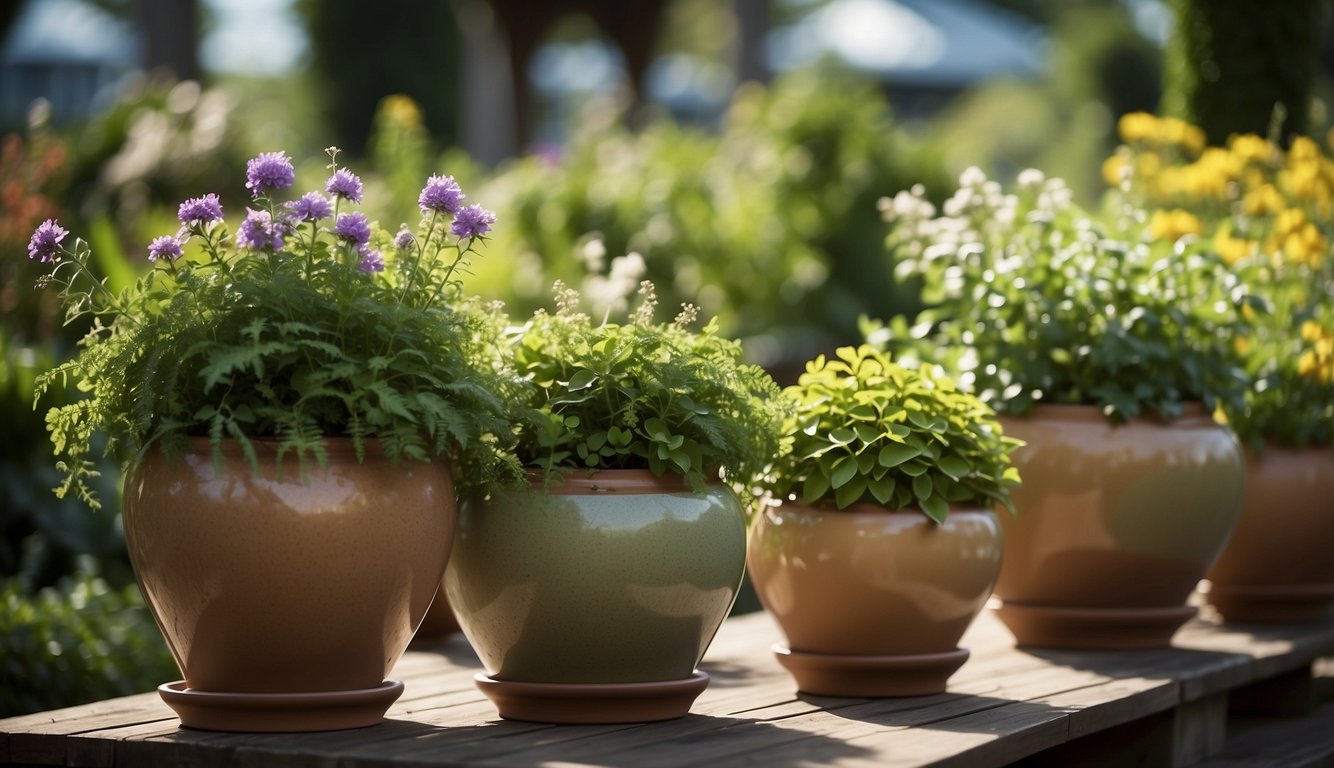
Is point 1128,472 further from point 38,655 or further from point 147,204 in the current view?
point 147,204

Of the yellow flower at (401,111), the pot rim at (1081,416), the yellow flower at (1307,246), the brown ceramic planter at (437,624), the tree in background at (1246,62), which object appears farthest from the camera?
the yellow flower at (401,111)

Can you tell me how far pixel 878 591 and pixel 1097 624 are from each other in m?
0.92

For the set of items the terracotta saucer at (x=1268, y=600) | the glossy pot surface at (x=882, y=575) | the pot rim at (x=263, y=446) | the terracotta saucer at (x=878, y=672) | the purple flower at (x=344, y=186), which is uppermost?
the purple flower at (x=344, y=186)

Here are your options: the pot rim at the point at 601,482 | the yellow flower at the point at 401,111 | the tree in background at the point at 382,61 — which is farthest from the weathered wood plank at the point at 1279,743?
the tree in background at the point at 382,61

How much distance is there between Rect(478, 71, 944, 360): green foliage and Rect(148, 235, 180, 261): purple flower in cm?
600

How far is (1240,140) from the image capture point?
15.5 feet

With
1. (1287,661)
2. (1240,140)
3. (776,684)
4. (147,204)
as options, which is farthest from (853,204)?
(776,684)

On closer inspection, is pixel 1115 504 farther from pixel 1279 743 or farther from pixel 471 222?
pixel 471 222

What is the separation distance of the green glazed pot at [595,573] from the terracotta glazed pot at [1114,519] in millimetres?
1117

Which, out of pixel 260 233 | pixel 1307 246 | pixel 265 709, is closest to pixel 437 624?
pixel 265 709

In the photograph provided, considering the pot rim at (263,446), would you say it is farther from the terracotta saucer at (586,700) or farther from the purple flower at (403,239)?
the terracotta saucer at (586,700)

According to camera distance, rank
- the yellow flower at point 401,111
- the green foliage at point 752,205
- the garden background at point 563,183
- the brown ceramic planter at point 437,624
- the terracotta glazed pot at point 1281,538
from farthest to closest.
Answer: the green foliage at point 752,205 → the yellow flower at point 401,111 → the garden background at point 563,183 → the terracotta glazed pot at point 1281,538 → the brown ceramic planter at point 437,624

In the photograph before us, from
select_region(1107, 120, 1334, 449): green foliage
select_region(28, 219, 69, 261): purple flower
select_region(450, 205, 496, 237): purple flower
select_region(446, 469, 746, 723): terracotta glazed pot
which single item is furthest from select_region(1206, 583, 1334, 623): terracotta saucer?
select_region(28, 219, 69, 261): purple flower

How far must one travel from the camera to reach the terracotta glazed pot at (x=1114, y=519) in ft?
11.8
